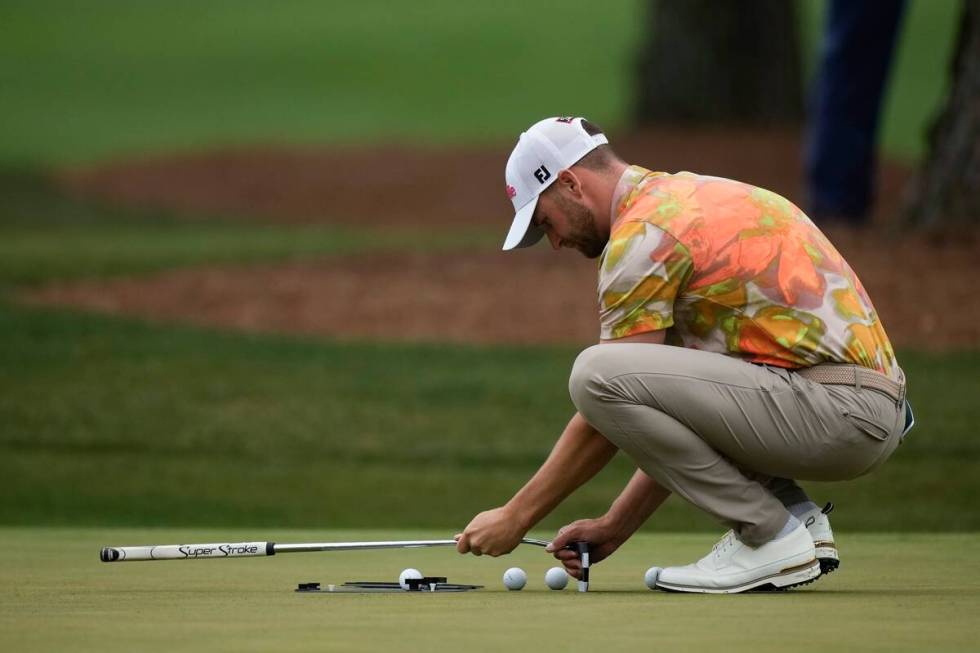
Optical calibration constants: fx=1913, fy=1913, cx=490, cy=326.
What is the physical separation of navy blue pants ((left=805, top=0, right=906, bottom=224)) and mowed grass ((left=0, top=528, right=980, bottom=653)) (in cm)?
731

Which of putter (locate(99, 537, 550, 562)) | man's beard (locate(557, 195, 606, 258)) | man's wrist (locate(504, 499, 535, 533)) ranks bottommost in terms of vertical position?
putter (locate(99, 537, 550, 562))

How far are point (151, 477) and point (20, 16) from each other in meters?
34.1

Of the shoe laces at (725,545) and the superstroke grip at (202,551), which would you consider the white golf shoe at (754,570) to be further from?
the superstroke grip at (202,551)

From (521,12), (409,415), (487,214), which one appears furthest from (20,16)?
(409,415)

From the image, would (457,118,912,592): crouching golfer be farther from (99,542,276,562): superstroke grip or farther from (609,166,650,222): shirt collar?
(99,542,276,562): superstroke grip

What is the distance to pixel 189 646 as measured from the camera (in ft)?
13.0

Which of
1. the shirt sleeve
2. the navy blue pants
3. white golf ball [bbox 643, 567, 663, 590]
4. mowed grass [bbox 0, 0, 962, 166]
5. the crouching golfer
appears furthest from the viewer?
mowed grass [bbox 0, 0, 962, 166]

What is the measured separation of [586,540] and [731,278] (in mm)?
886

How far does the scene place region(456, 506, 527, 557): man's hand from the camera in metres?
5.34

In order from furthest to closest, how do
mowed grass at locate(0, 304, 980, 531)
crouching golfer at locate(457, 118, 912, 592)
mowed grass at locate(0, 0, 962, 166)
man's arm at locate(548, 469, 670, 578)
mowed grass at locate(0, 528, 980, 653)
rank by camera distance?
mowed grass at locate(0, 0, 962, 166)
mowed grass at locate(0, 304, 980, 531)
man's arm at locate(548, 469, 670, 578)
crouching golfer at locate(457, 118, 912, 592)
mowed grass at locate(0, 528, 980, 653)

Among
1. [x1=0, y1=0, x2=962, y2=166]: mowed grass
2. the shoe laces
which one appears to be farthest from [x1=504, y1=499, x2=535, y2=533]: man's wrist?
[x1=0, y1=0, x2=962, y2=166]: mowed grass

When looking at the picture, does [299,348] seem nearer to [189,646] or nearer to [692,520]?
[692,520]

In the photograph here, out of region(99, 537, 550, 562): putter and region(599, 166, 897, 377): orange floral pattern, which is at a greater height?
region(599, 166, 897, 377): orange floral pattern

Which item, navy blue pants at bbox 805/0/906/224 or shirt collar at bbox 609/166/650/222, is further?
navy blue pants at bbox 805/0/906/224
